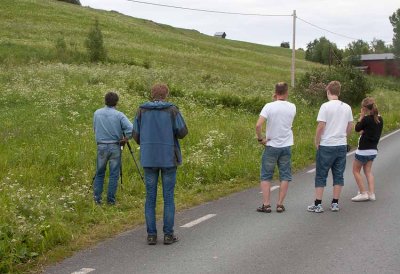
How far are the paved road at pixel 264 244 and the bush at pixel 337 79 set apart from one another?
21.4 metres

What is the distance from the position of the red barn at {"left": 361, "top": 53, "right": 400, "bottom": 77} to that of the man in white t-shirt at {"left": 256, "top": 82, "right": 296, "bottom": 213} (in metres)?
88.4

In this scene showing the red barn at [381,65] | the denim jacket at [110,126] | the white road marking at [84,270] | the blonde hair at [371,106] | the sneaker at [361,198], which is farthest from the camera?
the red barn at [381,65]

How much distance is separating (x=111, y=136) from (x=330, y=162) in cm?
332

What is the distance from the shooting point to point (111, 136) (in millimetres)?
9078

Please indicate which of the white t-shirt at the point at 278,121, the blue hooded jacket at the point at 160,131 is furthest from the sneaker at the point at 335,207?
the blue hooded jacket at the point at 160,131

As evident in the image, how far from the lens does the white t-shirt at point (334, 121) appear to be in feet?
28.6

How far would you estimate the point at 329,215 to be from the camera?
8.68 m

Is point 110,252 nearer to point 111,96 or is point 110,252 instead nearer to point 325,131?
point 111,96

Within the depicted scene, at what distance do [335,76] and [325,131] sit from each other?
23.7 m

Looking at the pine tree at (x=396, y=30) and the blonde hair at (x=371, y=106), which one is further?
the pine tree at (x=396, y=30)

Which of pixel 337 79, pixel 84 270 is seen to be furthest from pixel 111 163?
pixel 337 79

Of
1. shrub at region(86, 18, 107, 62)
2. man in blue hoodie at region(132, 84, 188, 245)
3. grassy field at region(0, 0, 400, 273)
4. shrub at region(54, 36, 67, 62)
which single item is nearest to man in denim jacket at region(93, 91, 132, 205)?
grassy field at region(0, 0, 400, 273)

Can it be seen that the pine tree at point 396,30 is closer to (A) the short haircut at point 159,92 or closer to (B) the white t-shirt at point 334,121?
(B) the white t-shirt at point 334,121

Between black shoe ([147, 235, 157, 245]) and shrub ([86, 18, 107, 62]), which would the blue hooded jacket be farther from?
shrub ([86, 18, 107, 62])
